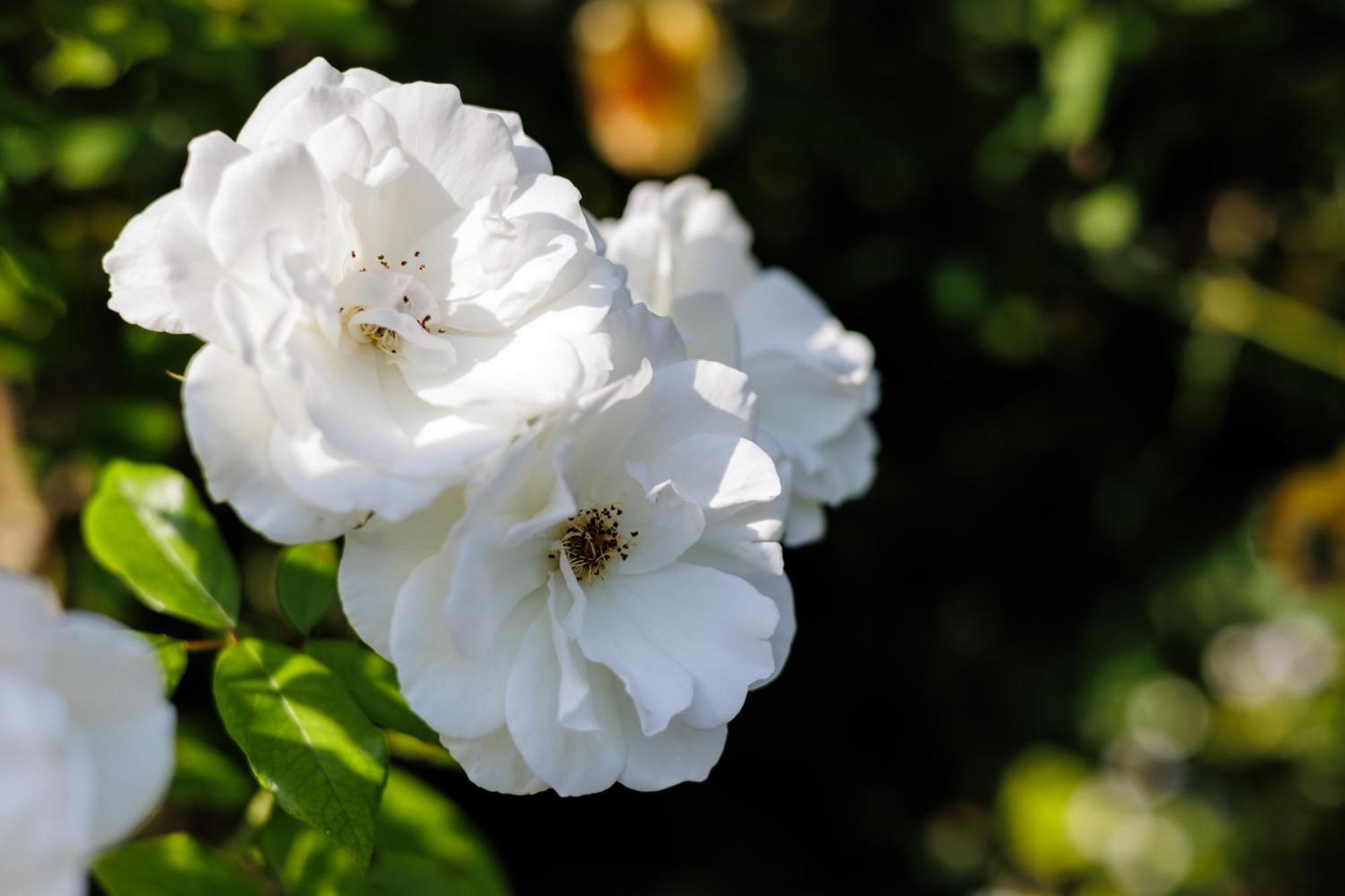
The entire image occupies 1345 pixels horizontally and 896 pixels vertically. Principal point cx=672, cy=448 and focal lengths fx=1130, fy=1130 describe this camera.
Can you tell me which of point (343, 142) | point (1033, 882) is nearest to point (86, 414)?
point (343, 142)

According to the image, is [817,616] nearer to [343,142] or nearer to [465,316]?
[465,316]

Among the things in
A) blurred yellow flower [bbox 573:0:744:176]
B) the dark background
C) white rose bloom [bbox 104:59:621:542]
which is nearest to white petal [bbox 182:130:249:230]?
white rose bloom [bbox 104:59:621:542]

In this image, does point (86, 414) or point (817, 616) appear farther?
point (817, 616)

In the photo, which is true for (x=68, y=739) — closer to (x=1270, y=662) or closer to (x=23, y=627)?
(x=23, y=627)

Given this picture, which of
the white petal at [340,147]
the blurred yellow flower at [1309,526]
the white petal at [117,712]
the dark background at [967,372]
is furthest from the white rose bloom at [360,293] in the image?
the blurred yellow flower at [1309,526]

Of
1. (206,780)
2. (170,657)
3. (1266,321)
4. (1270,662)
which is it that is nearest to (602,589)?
(170,657)

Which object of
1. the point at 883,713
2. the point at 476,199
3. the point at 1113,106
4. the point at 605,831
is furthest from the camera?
the point at 883,713
